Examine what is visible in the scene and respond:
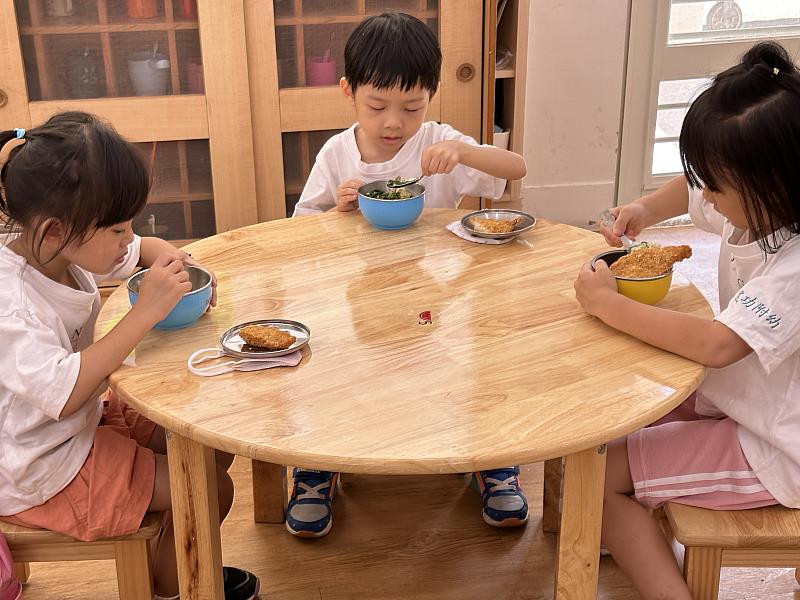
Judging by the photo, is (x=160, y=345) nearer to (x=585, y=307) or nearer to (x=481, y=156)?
(x=585, y=307)

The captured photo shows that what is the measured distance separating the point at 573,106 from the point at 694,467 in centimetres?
266

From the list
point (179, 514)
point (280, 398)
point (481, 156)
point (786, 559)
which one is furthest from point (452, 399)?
point (481, 156)

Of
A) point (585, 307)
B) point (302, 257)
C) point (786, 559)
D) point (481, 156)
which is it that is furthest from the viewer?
point (481, 156)

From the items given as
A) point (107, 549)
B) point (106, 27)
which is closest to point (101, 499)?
point (107, 549)

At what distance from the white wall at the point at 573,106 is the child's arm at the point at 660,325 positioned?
97.5 inches

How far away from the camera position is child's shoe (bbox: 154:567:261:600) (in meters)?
1.80

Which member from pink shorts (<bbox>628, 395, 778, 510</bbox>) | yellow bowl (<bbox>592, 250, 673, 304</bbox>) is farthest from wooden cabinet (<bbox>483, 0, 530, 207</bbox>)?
pink shorts (<bbox>628, 395, 778, 510</bbox>)

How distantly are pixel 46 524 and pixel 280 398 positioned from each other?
46 centimetres

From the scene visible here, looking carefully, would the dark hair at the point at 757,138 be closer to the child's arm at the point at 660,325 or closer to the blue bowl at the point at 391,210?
the child's arm at the point at 660,325

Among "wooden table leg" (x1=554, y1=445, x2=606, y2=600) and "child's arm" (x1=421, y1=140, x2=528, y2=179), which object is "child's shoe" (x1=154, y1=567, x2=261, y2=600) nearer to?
"wooden table leg" (x1=554, y1=445, x2=606, y2=600)

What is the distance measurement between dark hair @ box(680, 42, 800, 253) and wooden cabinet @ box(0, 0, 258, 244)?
6.72 ft

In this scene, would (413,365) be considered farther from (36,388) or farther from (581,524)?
(36,388)

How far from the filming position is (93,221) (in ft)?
4.63

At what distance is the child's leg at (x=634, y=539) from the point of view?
1476 millimetres
